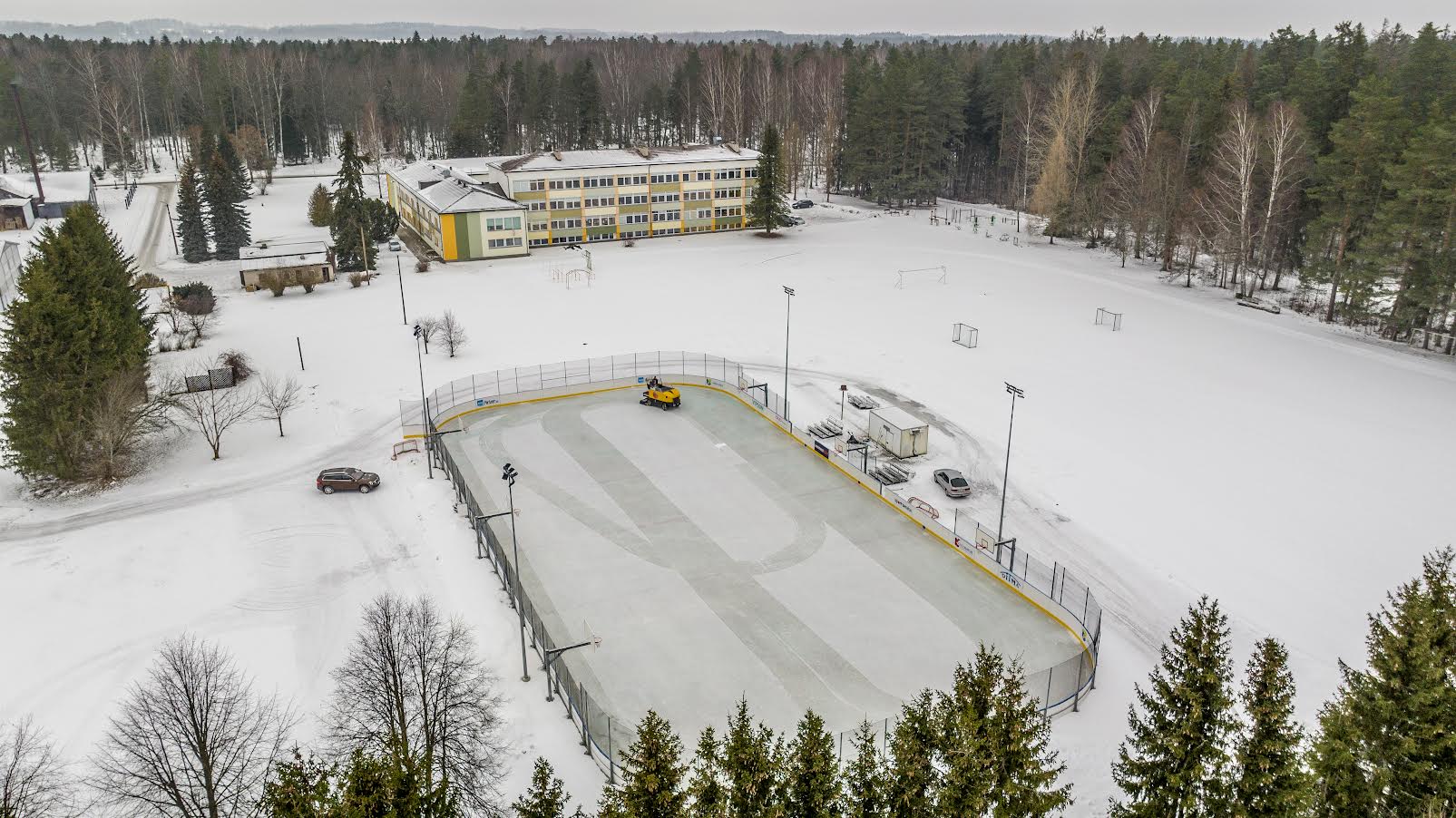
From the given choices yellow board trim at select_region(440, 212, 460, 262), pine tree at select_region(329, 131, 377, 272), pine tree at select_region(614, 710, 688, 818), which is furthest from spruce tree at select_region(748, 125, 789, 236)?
pine tree at select_region(614, 710, 688, 818)

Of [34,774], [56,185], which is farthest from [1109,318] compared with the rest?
[56,185]

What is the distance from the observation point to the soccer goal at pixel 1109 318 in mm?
57250

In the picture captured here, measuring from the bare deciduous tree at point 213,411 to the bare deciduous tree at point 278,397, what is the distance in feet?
1.86

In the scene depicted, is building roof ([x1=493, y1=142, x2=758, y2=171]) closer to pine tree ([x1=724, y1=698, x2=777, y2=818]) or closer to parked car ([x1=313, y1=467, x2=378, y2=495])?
parked car ([x1=313, y1=467, x2=378, y2=495])

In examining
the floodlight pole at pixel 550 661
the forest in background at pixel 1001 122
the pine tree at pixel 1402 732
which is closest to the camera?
the pine tree at pixel 1402 732

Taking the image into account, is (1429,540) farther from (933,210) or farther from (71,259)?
(933,210)

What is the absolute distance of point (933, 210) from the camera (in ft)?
318

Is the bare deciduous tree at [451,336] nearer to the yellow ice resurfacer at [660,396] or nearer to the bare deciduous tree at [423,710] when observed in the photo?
the yellow ice resurfacer at [660,396]

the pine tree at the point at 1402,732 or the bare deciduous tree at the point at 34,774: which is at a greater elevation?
the pine tree at the point at 1402,732

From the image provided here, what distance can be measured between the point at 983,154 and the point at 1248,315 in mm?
56415

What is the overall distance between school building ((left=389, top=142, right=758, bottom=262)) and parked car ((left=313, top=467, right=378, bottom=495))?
4112 cm

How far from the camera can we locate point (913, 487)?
36.5 meters

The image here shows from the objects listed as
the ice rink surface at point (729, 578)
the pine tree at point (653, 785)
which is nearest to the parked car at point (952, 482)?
the ice rink surface at point (729, 578)

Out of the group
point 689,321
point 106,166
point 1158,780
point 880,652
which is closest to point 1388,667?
point 1158,780
